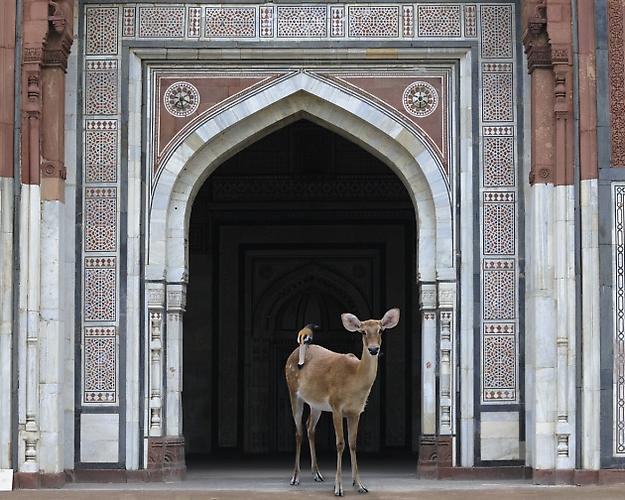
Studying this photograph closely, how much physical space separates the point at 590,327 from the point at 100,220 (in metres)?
4.96

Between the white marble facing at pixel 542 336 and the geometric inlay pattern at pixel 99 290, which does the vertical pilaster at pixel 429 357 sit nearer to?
the white marble facing at pixel 542 336

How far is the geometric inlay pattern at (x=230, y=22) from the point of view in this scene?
15.6 m

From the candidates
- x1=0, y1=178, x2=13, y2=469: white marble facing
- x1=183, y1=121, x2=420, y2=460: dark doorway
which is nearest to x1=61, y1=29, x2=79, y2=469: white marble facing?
x1=0, y1=178, x2=13, y2=469: white marble facing

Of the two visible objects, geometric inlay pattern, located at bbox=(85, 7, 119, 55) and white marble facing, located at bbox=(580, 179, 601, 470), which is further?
geometric inlay pattern, located at bbox=(85, 7, 119, 55)

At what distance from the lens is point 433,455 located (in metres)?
15.4

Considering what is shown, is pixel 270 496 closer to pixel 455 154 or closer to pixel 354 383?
pixel 354 383

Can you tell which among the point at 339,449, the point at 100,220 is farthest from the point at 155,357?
the point at 339,449

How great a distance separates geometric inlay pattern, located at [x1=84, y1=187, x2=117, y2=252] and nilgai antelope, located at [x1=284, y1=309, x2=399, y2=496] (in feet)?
7.27

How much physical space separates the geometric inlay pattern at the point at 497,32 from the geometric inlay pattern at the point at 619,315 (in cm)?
192

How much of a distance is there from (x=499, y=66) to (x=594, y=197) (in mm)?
1780

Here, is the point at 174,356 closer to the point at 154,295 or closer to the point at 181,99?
the point at 154,295

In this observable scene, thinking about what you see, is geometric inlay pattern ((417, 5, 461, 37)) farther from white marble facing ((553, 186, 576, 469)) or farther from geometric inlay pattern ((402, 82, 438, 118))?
white marble facing ((553, 186, 576, 469))

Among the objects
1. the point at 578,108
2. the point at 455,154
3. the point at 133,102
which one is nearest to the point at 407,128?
the point at 455,154

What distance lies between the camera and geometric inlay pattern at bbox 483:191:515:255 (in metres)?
15.4
